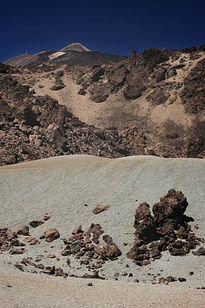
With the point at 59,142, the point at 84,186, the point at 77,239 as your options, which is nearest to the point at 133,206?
the point at 77,239

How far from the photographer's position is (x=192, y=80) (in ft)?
220

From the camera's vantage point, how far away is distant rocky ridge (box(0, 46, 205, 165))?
51.1 m

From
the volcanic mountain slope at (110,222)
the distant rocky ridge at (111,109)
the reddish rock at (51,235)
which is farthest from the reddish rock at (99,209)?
the distant rocky ridge at (111,109)

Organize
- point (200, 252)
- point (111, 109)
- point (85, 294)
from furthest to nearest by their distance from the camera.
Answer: point (111, 109), point (200, 252), point (85, 294)

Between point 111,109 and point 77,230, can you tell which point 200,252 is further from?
point 111,109

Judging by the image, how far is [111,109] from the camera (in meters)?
74.1

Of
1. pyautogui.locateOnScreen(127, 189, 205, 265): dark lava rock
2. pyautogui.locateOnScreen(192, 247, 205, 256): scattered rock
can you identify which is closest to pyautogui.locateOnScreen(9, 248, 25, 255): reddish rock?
pyautogui.locateOnScreen(127, 189, 205, 265): dark lava rock

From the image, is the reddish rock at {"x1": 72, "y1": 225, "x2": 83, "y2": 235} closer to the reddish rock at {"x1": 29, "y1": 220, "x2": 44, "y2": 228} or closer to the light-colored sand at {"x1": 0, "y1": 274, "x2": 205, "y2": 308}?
the reddish rock at {"x1": 29, "y1": 220, "x2": 44, "y2": 228}

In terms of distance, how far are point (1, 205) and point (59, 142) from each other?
27665 millimetres

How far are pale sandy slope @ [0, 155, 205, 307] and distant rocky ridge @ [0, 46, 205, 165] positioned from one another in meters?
16.6

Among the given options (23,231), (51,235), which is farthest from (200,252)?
(23,231)

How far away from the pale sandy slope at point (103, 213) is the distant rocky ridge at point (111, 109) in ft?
54.4

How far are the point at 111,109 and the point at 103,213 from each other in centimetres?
5526

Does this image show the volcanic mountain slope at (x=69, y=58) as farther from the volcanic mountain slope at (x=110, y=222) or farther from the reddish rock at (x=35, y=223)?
the reddish rock at (x=35, y=223)
